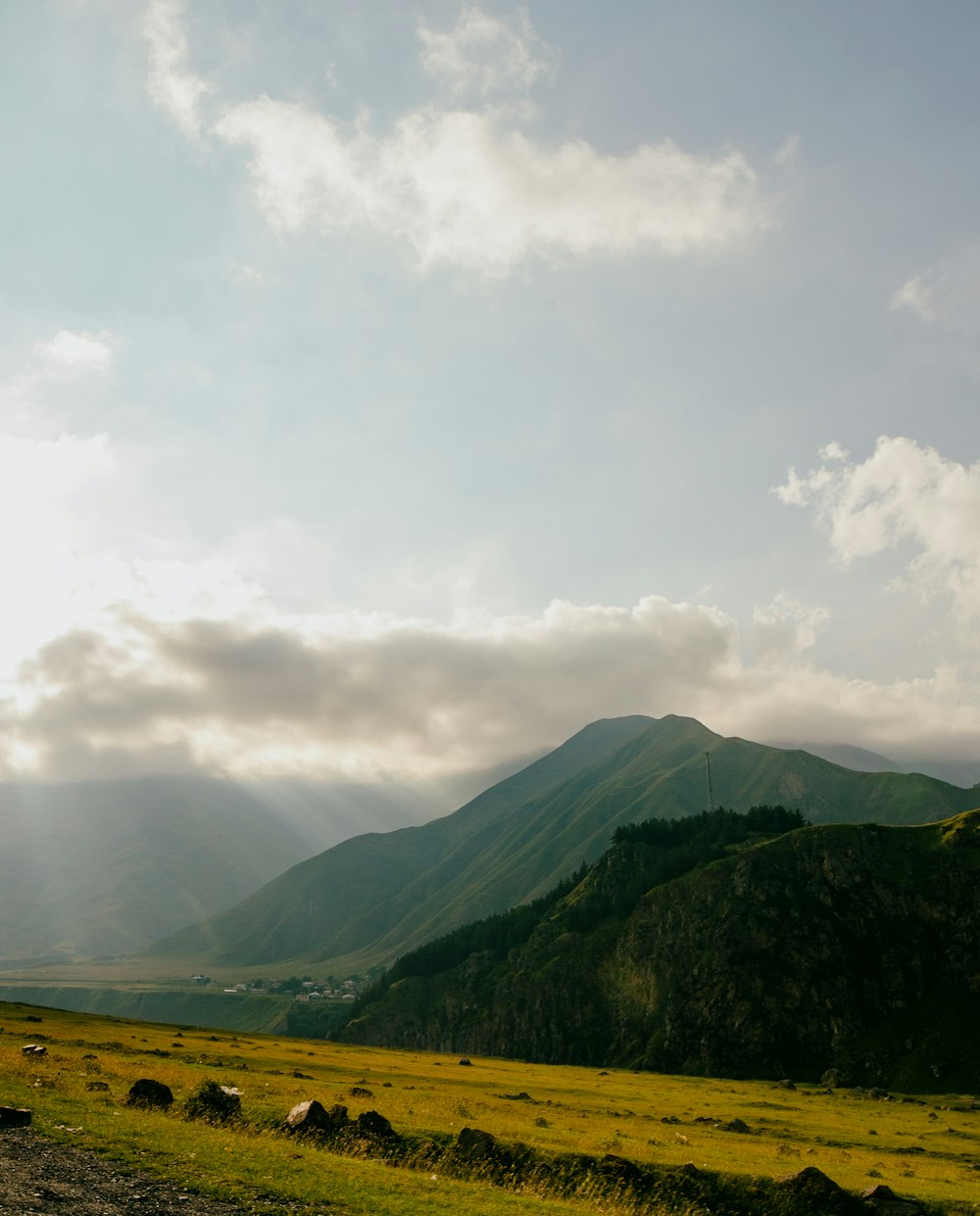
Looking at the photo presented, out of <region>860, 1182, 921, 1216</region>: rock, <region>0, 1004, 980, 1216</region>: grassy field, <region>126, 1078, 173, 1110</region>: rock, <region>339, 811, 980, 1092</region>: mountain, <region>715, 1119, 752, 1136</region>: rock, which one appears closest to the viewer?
<region>0, 1004, 980, 1216</region>: grassy field

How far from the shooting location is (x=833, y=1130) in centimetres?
7594

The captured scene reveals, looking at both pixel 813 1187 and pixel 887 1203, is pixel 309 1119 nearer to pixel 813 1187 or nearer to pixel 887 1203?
pixel 813 1187

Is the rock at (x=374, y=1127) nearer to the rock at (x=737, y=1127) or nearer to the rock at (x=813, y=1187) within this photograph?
the rock at (x=813, y=1187)

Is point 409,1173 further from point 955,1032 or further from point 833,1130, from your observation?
point 955,1032

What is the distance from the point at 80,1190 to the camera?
24234mm

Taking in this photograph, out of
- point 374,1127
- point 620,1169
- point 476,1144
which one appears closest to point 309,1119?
point 374,1127

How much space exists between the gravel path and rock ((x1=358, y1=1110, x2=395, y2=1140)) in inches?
578

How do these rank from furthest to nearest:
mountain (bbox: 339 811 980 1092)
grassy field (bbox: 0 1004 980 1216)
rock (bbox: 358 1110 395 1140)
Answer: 1. mountain (bbox: 339 811 980 1092)
2. rock (bbox: 358 1110 395 1140)
3. grassy field (bbox: 0 1004 980 1216)

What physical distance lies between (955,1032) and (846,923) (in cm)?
3362

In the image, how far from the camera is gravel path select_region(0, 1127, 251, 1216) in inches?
886

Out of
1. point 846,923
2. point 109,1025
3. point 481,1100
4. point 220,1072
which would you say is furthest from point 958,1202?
point 846,923

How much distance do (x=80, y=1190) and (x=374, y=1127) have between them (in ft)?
61.2

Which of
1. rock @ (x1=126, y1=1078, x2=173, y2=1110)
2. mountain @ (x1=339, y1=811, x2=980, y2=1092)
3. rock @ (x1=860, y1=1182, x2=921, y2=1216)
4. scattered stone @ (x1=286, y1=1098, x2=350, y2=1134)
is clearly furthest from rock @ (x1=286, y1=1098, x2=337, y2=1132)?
mountain @ (x1=339, y1=811, x2=980, y2=1092)

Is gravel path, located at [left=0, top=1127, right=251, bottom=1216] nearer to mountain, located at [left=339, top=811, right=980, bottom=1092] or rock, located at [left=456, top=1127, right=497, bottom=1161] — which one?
rock, located at [left=456, top=1127, right=497, bottom=1161]
